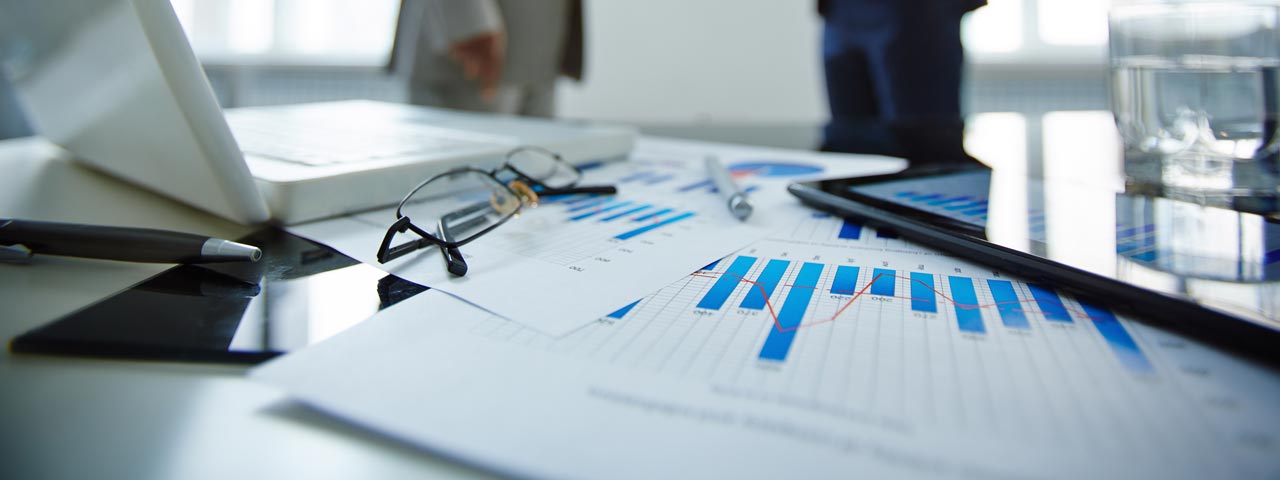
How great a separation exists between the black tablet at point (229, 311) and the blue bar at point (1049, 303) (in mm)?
250

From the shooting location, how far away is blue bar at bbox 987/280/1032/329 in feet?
0.81

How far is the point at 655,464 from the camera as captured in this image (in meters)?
0.16

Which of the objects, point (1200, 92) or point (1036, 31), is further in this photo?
point (1036, 31)

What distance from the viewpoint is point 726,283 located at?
298mm

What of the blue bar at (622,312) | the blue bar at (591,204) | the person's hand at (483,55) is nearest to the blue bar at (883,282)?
the blue bar at (622,312)

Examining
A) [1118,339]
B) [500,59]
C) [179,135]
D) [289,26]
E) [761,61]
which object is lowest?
[1118,339]

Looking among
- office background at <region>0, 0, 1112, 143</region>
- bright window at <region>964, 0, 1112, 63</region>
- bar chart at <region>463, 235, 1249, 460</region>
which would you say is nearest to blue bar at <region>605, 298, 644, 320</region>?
bar chart at <region>463, 235, 1249, 460</region>

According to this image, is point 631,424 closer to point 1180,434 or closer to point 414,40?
point 1180,434

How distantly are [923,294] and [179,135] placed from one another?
37 cm

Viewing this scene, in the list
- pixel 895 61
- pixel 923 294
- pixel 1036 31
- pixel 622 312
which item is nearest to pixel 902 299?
pixel 923 294

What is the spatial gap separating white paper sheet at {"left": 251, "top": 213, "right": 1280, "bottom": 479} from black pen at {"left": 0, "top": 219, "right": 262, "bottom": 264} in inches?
4.2

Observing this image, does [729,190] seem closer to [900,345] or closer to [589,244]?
[589,244]

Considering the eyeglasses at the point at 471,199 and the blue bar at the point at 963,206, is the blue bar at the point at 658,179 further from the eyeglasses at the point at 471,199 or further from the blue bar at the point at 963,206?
the blue bar at the point at 963,206

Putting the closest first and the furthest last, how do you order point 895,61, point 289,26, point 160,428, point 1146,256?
point 160,428 → point 1146,256 → point 895,61 → point 289,26
